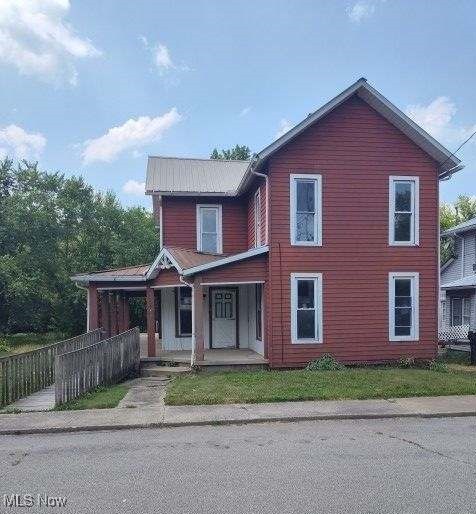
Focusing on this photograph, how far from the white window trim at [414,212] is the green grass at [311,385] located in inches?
146

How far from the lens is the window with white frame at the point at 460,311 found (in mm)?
25406

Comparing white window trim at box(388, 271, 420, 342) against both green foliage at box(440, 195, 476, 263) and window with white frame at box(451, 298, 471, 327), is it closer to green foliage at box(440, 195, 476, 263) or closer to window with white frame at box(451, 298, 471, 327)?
window with white frame at box(451, 298, 471, 327)

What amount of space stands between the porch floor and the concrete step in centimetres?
33

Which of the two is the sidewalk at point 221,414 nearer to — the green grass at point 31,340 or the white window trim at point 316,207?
the white window trim at point 316,207

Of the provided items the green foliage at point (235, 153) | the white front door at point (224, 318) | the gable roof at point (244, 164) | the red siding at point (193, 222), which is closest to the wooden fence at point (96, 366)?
the white front door at point (224, 318)

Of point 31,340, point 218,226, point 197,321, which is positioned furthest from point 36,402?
point 31,340

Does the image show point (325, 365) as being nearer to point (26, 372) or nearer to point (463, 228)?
point (26, 372)

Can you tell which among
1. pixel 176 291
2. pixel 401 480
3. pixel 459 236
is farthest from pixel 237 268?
pixel 459 236

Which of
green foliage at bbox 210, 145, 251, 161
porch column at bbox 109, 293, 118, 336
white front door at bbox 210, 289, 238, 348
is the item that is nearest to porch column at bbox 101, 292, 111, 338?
porch column at bbox 109, 293, 118, 336

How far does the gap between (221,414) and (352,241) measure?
23.6 ft

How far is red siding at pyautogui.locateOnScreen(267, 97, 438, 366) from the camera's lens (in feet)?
45.2

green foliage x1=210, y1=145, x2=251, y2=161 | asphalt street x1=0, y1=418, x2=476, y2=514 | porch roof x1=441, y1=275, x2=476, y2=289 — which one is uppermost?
green foliage x1=210, y1=145, x2=251, y2=161

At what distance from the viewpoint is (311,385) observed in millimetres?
11094

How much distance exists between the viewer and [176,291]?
1702cm
